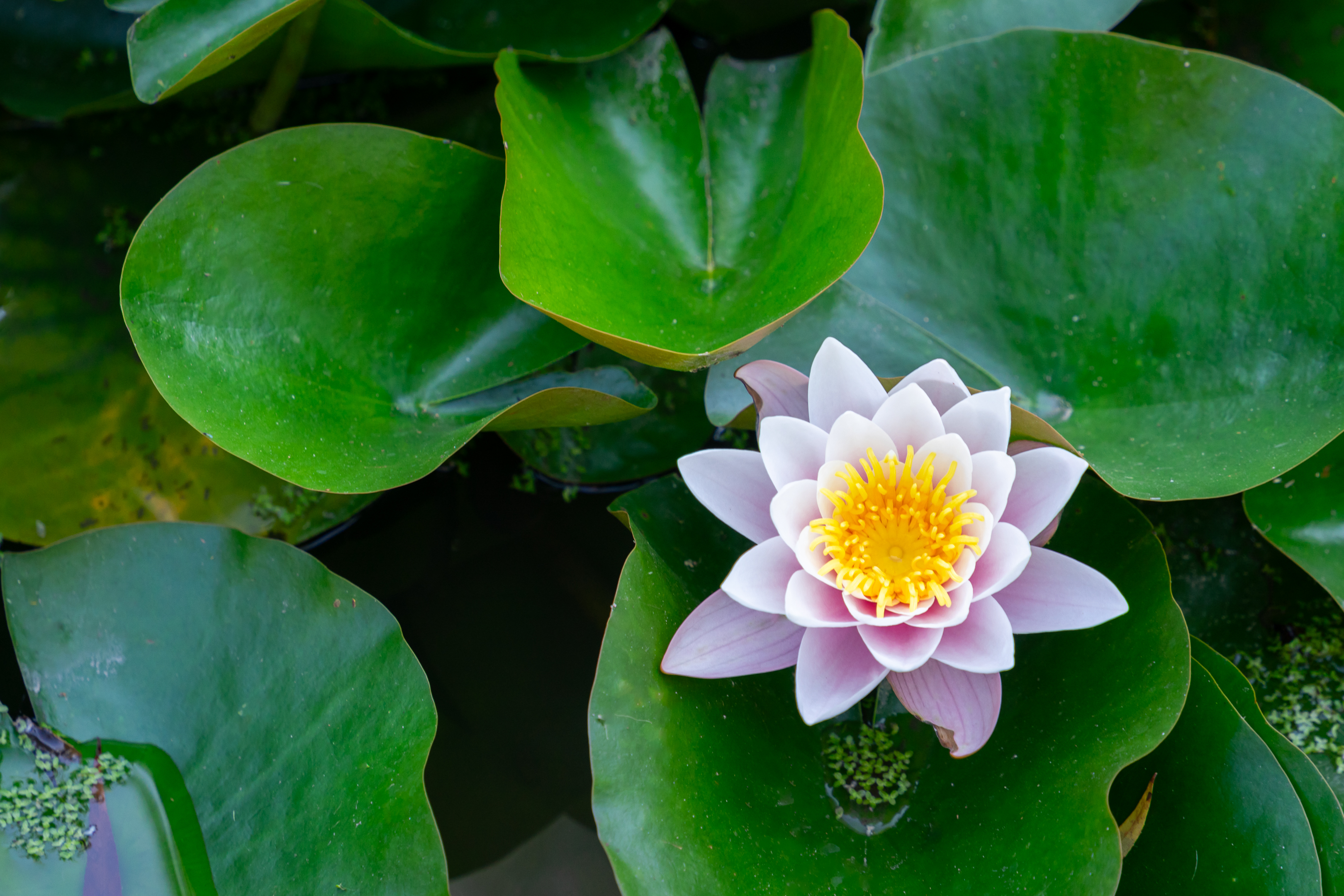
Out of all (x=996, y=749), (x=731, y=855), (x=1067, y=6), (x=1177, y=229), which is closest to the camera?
(x=731, y=855)

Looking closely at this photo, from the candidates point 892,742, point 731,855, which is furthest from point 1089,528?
point 731,855

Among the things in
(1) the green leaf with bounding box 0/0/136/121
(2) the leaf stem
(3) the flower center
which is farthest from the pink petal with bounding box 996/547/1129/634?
(1) the green leaf with bounding box 0/0/136/121

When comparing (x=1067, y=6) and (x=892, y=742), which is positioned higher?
(x=1067, y=6)

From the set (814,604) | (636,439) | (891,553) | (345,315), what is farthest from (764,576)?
(345,315)

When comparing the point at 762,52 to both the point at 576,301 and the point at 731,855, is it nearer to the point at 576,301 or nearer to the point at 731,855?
the point at 576,301

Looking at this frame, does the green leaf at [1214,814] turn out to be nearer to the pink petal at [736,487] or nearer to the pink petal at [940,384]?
the pink petal at [940,384]

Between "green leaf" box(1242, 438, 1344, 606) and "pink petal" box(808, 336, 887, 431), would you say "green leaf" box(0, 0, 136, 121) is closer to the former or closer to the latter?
"pink petal" box(808, 336, 887, 431)

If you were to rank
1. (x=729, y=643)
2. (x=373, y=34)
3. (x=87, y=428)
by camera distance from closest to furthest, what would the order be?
(x=729, y=643)
(x=373, y=34)
(x=87, y=428)

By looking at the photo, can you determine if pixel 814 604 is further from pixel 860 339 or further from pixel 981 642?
pixel 860 339
